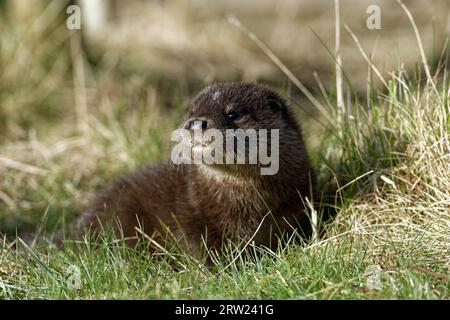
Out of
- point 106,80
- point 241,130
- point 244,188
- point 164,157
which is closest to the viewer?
point 241,130

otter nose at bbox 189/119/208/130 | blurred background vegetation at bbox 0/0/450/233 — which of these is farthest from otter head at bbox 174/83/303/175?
blurred background vegetation at bbox 0/0/450/233

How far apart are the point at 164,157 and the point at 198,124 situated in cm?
238

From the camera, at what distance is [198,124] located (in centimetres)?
450

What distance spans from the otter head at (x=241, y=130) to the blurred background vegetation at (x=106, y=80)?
1.40 ft

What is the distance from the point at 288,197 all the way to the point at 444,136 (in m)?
1.09

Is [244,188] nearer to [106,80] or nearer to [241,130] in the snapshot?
[241,130]

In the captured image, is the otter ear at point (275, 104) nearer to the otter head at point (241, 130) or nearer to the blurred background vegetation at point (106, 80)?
the otter head at point (241, 130)

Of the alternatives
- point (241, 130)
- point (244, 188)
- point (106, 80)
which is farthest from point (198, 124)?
point (106, 80)

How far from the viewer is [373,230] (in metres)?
4.62

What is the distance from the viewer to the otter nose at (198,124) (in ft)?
14.7

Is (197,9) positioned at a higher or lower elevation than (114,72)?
higher
